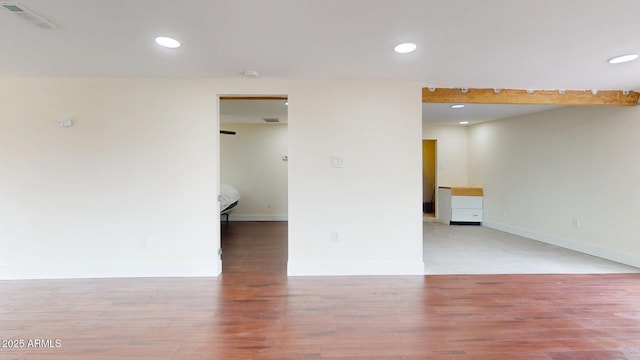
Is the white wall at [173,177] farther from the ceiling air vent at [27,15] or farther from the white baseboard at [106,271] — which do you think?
the ceiling air vent at [27,15]

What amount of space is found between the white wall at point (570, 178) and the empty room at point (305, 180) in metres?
0.03

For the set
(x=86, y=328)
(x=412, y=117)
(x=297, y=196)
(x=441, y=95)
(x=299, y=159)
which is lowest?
(x=86, y=328)

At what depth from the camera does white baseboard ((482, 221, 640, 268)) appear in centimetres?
395

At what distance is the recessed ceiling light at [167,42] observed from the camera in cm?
236

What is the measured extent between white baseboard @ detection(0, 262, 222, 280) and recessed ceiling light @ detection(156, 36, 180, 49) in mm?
2281

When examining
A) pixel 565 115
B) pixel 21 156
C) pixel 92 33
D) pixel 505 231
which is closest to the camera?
pixel 92 33

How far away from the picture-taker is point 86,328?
2.32 m

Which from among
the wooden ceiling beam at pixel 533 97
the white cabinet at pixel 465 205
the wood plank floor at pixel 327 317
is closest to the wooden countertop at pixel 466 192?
the white cabinet at pixel 465 205

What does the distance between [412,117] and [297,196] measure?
1.61m

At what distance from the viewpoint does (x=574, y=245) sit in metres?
4.65

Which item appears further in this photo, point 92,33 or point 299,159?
point 299,159

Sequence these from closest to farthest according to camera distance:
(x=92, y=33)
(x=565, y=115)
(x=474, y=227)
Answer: (x=92, y=33), (x=565, y=115), (x=474, y=227)

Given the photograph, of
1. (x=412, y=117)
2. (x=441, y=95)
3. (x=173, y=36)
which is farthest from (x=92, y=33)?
(x=441, y=95)

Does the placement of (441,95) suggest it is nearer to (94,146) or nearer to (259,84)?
(259,84)
